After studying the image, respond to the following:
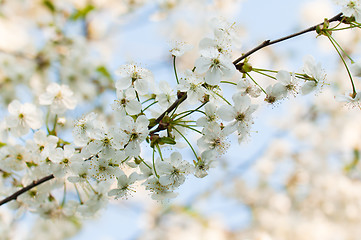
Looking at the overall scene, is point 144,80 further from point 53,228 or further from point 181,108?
point 53,228

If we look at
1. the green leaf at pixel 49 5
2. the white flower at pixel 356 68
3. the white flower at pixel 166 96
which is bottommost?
the white flower at pixel 356 68

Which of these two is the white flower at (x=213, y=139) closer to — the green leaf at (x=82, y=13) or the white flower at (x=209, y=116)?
the white flower at (x=209, y=116)

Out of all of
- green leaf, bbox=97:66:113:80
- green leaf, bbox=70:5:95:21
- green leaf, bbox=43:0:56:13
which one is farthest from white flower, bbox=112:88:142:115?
green leaf, bbox=43:0:56:13

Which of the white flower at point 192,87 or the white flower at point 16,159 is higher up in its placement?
the white flower at point 16,159

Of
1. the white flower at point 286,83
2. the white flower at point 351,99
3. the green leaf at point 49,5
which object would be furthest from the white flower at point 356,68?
the green leaf at point 49,5

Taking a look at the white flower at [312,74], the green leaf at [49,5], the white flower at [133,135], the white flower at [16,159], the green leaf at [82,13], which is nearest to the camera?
the white flower at [133,135]

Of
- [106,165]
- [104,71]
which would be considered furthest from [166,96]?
[104,71]

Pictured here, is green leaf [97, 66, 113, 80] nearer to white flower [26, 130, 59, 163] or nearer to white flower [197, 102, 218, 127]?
white flower [26, 130, 59, 163]
